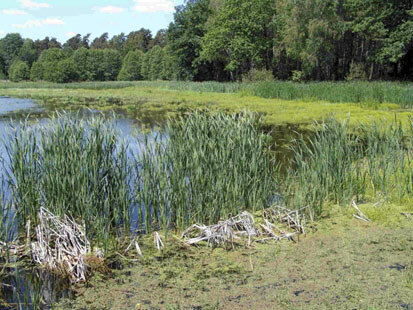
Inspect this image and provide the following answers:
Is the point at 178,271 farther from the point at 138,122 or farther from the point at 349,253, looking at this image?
the point at 138,122

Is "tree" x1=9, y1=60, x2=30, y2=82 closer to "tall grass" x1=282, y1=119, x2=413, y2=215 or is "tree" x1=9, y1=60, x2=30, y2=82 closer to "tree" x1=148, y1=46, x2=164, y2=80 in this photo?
"tree" x1=148, y1=46, x2=164, y2=80

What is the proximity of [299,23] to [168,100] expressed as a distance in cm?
1448

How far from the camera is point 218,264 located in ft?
12.3

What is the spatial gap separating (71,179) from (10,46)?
95499 millimetres

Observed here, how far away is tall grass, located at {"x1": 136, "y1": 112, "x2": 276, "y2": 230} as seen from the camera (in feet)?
14.7

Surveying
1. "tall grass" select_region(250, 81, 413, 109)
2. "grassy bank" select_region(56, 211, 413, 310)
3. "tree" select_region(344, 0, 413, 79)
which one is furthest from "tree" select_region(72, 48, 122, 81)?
"grassy bank" select_region(56, 211, 413, 310)

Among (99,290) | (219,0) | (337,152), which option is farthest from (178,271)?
(219,0)

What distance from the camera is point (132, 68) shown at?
6231 centimetres

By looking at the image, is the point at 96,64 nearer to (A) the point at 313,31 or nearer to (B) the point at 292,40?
(B) the point at 292,40

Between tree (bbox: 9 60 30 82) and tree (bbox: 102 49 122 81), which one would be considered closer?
tree (bbox: 9 60 30 82)

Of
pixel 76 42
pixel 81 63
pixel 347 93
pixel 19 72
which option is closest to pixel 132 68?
pixel 81 63

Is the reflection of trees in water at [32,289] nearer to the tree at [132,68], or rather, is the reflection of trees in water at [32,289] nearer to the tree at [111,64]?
the tree at [132,68]

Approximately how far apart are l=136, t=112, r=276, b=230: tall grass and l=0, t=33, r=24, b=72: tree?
289 ft

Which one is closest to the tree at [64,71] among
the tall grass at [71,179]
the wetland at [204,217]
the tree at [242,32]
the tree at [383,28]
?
the tree at [242,32]
